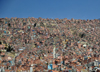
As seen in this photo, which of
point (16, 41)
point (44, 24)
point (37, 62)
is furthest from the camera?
point (44, 24)

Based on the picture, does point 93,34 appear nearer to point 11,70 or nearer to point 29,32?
point 29,32

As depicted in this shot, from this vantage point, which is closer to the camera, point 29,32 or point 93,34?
point 29,32

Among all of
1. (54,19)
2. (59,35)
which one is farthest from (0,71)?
(54,19)

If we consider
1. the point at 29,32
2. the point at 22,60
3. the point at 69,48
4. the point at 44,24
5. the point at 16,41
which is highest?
the point at 44,24

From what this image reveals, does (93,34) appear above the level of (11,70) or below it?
above

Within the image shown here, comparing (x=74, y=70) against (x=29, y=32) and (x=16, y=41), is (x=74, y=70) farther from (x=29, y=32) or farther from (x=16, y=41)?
(x=29, y=32)

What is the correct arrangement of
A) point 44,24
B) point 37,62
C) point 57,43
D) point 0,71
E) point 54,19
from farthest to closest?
point 54,19 < point 44,24 < point 57,43 < point 37,62 < point 0,71
